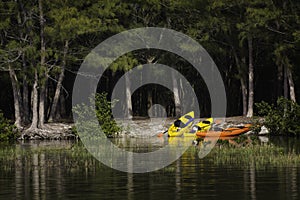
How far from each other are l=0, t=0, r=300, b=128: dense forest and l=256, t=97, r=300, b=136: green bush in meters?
3.02

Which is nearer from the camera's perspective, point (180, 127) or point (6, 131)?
point (6, 131)

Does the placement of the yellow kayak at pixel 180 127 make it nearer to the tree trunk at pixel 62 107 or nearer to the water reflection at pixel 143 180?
the tree trunk at pixel 62 107

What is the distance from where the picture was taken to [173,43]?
A: 60.8 meters

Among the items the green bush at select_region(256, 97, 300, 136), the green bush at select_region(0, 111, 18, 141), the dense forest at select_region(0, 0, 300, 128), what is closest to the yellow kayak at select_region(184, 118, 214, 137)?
the green bush at select_region(256, 97, 300, 136)

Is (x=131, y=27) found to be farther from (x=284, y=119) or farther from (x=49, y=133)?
(x=284, y=119)

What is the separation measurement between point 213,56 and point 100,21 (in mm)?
13662

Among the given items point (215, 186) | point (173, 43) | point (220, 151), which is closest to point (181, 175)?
point (215, 186)

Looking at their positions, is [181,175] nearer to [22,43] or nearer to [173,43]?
[22,43]

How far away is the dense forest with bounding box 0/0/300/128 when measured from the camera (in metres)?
52.8

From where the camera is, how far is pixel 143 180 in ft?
87.0

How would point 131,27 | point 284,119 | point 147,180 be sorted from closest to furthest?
1. point 147,180
2. point 284,119
3. point 131,27

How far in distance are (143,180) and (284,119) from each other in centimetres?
2494

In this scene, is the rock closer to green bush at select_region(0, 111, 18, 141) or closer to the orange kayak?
green bush at select_region(0, 111, 18, 141)

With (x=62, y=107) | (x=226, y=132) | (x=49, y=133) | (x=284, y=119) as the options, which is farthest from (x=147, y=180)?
(x=62, y=107)
